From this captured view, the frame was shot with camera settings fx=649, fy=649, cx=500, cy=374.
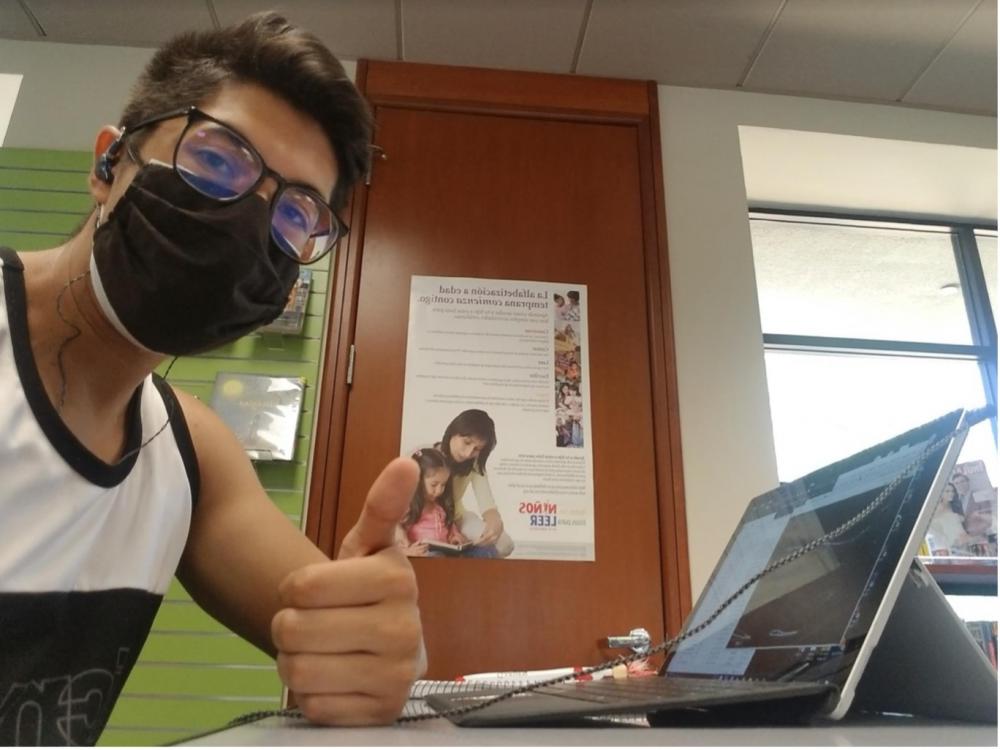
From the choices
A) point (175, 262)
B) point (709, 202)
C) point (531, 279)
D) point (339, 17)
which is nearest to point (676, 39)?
point (709, 202)

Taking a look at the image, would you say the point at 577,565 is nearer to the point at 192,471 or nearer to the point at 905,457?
the point at 192,471

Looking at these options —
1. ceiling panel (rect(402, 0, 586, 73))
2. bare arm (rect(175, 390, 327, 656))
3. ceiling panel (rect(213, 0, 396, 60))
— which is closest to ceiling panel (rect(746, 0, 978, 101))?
ceiling panel (rect(402, 0, 586, 73))

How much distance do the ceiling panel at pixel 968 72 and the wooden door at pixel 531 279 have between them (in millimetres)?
884

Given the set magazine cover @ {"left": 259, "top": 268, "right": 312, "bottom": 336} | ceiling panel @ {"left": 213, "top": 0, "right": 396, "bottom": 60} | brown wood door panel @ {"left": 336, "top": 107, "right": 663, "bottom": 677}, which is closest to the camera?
brown wood door panel @ {"left": 336, "top": 107, "right": 663, "bottom": 677}

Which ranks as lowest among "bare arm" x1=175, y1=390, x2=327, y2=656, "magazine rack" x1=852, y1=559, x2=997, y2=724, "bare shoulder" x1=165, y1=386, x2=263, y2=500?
"magazine rack" x1=852, y1=559, x2=997, y2=724

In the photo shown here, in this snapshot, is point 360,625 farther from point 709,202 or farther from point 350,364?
point 709,202

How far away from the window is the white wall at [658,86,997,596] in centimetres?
43

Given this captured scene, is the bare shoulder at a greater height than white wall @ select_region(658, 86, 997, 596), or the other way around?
white wall @ select_region(658, 86, 997, 596)

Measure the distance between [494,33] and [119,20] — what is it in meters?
1.04

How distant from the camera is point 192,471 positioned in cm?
82

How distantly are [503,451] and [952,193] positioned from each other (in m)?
1.95

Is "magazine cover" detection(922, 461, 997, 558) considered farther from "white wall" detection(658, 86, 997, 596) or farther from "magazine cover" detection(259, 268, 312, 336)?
"magazine cover" detection(259, 268, 312, 336)

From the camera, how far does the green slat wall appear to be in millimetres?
1302

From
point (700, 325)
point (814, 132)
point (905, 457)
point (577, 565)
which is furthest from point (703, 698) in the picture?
point (814, 132)
